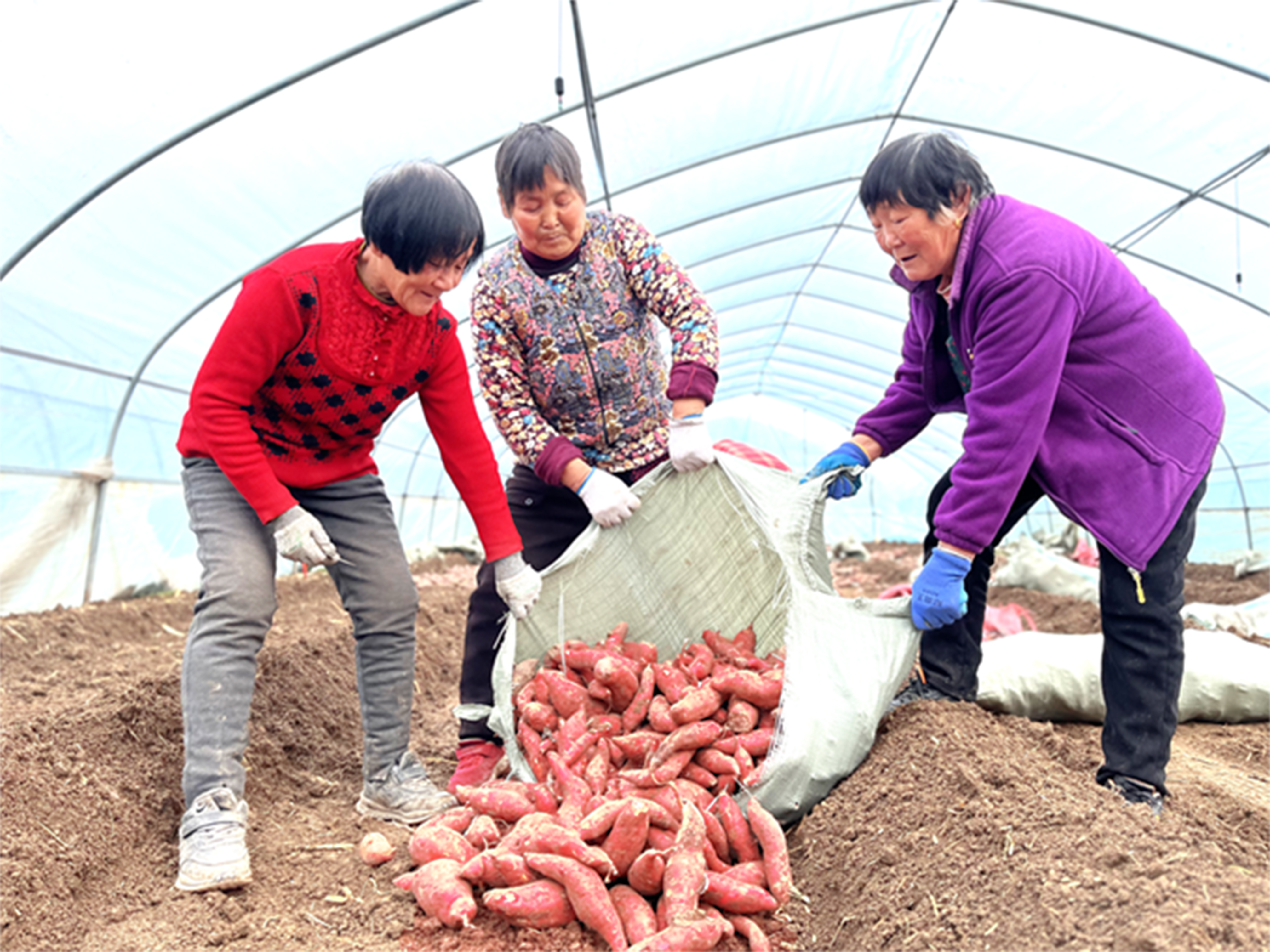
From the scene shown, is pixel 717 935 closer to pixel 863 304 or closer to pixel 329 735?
pixel 329 735

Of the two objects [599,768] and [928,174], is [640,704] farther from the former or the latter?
Answer: [928,174]

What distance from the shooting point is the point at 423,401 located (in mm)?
2395

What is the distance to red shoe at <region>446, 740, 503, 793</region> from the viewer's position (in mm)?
2383

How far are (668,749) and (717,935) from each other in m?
0.52

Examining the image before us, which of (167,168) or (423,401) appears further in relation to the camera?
(167,168)

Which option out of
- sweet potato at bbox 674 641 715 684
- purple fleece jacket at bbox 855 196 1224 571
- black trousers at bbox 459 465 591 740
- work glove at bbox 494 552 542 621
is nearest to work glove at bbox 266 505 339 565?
work glove at bbox 494 552 542 621

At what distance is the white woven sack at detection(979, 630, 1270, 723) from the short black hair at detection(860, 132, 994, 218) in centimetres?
165

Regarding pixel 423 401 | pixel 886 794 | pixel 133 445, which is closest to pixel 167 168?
pixel 423 401

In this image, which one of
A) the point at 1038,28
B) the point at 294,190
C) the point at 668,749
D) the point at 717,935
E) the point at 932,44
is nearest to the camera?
the point at 717,935

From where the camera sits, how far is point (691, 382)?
2.38 metres

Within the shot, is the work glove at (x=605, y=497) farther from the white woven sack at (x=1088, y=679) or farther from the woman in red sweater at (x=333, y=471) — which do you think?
the white woven sack at (x=1088, y=679)

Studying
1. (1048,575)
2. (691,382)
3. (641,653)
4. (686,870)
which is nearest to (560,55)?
(691,382)

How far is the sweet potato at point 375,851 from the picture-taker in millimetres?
1904

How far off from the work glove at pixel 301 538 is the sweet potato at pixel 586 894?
0.84 meters
